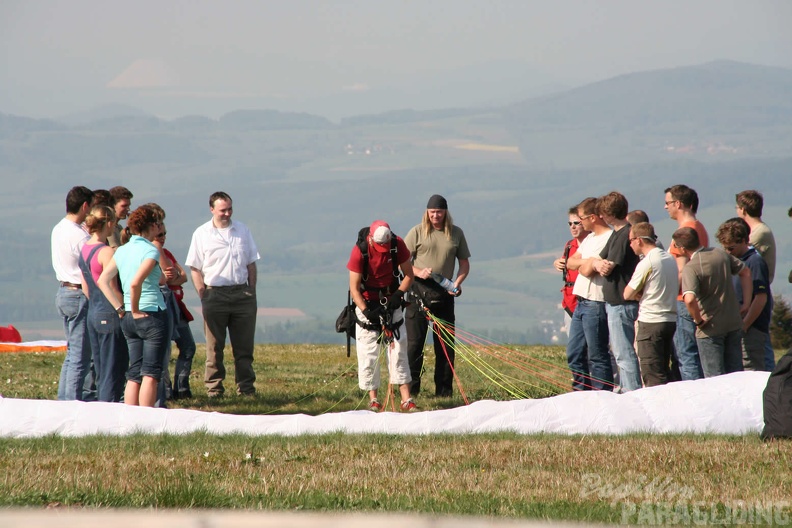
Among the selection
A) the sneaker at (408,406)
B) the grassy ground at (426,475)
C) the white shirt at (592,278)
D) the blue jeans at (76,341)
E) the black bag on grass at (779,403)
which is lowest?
the sneaker at (408,406)

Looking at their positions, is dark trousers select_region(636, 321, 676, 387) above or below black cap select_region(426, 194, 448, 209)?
below

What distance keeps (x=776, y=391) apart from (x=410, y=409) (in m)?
4.05

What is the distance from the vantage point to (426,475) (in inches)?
254

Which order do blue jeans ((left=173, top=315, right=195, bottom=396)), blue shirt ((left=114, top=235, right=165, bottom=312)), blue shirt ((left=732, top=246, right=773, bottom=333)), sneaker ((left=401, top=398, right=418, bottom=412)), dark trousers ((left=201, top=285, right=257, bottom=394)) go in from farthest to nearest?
dark trousers ((left=201, top=285, right=257, bottom=394))
blue jeans ((left=173, top=315, right=195, bottom=396))
sneaker ((left=401, top=398, right=418, bottom=412))
blue shirt ((left=732, top=246, right=773, bottom=333))
blue shirt ((left=114, top=235, right=165, bottom=312))

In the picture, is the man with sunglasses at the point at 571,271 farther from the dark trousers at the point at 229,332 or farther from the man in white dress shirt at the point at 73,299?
the man in white dress shirt at the point at 73,299

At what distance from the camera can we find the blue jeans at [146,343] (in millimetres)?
8945

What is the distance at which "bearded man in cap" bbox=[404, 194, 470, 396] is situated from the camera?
11.6 meters

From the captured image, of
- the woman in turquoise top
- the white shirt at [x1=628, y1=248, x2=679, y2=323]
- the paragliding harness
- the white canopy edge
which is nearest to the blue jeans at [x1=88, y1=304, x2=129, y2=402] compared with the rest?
the woman in turquoise top

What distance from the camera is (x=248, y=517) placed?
2.53m

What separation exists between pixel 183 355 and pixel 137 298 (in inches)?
97.6

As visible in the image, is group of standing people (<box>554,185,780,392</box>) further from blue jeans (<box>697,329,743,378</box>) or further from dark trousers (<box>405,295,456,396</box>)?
dark trousers (<box>405,295,456,396</box>)

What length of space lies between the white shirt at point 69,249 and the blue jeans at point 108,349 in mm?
523

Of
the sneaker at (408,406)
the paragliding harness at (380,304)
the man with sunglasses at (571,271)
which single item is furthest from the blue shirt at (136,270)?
the man with sunglasses at (571,271)

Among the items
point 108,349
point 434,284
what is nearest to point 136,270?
point 108,349
